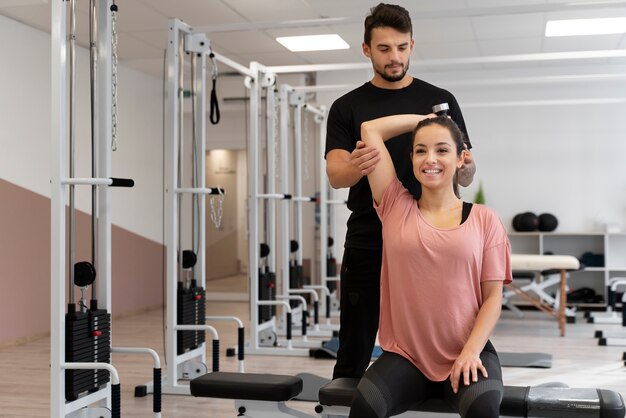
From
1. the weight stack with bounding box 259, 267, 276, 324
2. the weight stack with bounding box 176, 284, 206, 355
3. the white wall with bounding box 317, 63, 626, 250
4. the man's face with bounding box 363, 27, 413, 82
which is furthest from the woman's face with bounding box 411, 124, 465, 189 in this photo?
the white wall with bounding box 317, 63, 626, 250

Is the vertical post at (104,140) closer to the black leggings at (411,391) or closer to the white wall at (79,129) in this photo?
the black leggings at (411,391)

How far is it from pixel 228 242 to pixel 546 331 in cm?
376

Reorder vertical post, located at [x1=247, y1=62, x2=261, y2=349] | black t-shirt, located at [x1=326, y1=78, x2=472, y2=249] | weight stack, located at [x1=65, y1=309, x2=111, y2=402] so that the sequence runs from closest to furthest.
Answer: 1. black t-shirt, located at [x1=326, y1=78, x2=472, y2=249]
2. weight stack, located at [x1=65, y1=309, x2=111, y2=402]
3. vertical post, located at [x1=247, y1=62, x2=261, y2=349]

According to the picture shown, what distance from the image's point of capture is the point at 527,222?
23.0 feet

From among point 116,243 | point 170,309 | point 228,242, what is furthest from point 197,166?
point 228,242

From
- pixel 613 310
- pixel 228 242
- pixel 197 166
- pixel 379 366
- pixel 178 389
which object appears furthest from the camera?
pixel 228 242

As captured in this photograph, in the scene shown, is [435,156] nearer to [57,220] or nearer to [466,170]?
[466,170]

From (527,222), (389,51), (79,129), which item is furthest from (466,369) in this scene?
(527,222)

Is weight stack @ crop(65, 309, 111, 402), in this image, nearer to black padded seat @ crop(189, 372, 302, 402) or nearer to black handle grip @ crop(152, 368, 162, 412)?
black handle grip @ crop(152, 368, 162, 412)

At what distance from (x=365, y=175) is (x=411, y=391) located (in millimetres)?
546

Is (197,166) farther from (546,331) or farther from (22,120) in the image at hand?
(546,331)

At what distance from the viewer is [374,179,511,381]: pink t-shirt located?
6.16 feet

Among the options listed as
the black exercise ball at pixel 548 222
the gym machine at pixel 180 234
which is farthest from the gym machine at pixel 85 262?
the black exercise ball at pixel 548 222

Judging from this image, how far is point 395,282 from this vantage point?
1.93 metres
